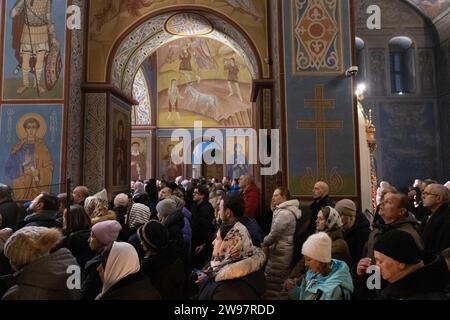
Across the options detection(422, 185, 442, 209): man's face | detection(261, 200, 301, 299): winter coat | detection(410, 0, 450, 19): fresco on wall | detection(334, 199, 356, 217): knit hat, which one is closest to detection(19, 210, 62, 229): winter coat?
detection(261, 200, 301, 299): winter coat

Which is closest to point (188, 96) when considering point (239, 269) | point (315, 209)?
point (315, 209)

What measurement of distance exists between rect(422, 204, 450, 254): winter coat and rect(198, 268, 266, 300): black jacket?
6.83 feet

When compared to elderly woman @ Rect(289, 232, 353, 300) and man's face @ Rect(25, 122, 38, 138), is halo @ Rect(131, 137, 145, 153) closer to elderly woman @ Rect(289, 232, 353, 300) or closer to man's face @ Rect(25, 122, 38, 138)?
man's face @ Rect(25, 122, 38, 138)

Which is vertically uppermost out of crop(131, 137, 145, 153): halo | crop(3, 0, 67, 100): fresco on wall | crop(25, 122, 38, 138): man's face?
crop(3, 0, 67, 100): fresco on wall

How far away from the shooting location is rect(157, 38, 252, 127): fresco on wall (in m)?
21.6

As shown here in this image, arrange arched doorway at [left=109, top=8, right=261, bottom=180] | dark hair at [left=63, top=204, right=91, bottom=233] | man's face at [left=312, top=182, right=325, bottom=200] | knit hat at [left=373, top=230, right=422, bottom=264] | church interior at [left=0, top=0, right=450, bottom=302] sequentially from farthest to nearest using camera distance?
1. arched doorway at [left=109, top=8, right=261, bottom=180]
2. church interior at [left=0, top=0, right=450, bottom=302]
3. man's face at [left=312, top=182, right=325, bottom=200]
4. dark hair at [left=63, top=204, right=91, bottom=233]
5. knit hat at [left=373, top=230, right=422, bottom=264]

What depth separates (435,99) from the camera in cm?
1745

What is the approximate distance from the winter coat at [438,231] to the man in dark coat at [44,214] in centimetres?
388

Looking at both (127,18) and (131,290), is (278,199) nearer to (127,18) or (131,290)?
(131,290)

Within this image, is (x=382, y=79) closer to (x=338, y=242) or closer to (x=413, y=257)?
(x=338, y=242)

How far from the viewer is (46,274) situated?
8.36ft

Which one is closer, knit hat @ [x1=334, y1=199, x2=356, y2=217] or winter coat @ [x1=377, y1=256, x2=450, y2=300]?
winter coat @ [x1=377, y1=256, x2=450, y2=300]

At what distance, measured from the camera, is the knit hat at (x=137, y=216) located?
473cm
